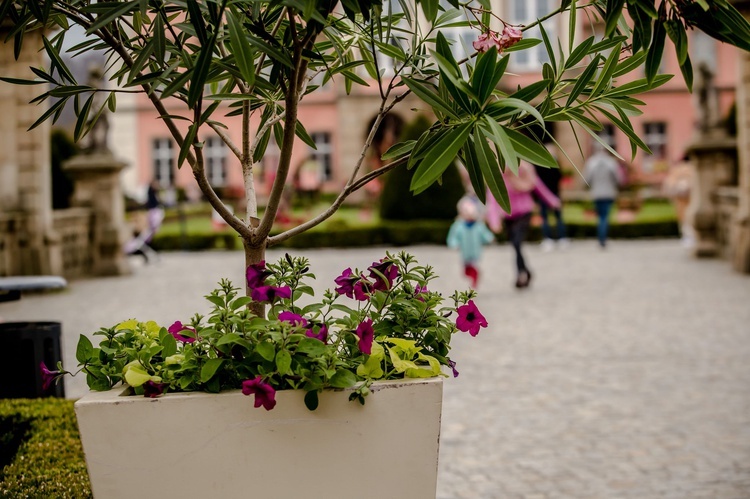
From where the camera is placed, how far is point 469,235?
10773 millimetres

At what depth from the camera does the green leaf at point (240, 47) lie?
187 centimetres

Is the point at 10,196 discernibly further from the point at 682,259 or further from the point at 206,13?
A: the point at 206,13

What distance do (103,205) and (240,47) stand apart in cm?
1369

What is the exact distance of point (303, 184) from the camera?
3116cm

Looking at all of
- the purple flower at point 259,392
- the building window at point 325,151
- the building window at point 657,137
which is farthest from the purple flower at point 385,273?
the building window at point 657,137

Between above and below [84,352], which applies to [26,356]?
below

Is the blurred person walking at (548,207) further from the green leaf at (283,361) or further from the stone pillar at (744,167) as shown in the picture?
the green leaf at (283,361)

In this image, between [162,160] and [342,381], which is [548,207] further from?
[162,160]

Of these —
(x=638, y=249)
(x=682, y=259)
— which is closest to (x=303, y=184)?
(x=638, y=249)

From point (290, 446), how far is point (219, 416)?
6.2 inches

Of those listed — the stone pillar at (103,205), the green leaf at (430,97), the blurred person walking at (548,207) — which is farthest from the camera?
the blurred person walking at (548,207)

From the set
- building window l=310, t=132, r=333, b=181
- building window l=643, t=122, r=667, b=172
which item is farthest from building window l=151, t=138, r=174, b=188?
building window l=643, t=122, r=667, b=172

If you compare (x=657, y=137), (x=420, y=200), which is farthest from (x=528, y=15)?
(x=420, y=200)

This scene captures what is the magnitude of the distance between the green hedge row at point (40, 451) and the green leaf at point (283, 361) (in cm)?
71
